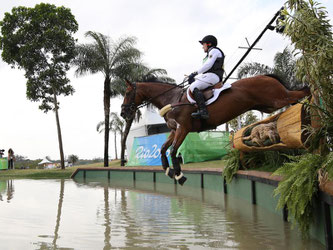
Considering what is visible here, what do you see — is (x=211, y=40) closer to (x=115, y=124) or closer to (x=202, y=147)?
(x=202, y=147)

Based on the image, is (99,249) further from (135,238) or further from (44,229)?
(44,229)

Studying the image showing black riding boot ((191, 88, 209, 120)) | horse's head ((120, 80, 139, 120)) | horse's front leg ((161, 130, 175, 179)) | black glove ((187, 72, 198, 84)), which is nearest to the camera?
black riding boot ((191, 88, 209, 120))

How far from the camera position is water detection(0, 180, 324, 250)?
11.7ft

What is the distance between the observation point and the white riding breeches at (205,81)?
540cm

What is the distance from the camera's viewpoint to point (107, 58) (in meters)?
23.2

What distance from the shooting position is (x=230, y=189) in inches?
314

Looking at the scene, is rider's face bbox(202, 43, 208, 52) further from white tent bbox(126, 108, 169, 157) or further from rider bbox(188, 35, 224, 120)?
white tent bbox(126, 108, 169, 157)

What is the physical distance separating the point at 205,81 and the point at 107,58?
18874 millimetres

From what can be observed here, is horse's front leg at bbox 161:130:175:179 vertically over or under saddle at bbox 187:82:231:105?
under

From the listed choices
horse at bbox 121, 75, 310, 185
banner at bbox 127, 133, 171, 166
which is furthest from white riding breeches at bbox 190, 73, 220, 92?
banner at bbox 127, 133, 171, 166

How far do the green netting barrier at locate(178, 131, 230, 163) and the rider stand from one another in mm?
9943

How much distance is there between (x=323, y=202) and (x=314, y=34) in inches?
69.3

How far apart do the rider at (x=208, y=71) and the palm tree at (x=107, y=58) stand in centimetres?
1786

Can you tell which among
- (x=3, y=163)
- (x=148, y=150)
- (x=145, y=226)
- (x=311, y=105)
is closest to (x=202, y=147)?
(x=148, y=150)
